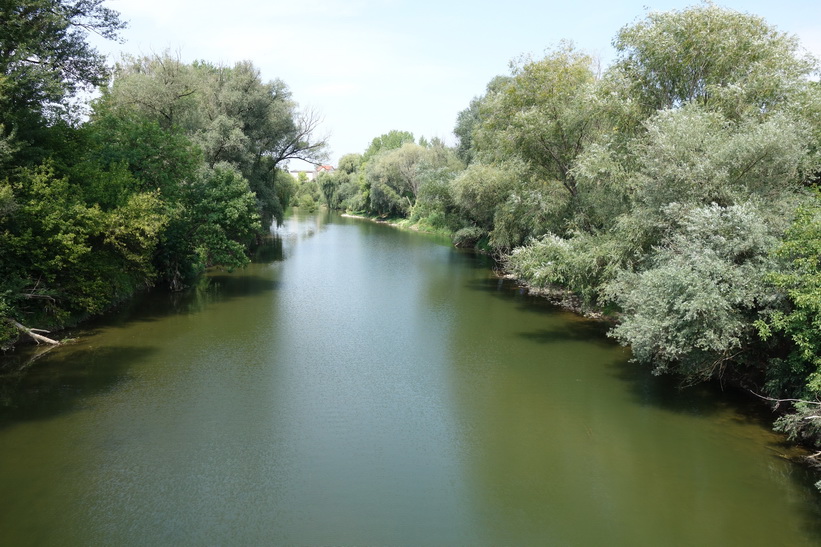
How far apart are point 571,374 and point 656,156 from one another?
6704mm

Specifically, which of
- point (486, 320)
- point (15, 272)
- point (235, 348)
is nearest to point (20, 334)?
point (15, 272)

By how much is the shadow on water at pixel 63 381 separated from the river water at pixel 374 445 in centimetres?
6

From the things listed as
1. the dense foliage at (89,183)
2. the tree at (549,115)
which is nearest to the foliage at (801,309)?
the tree at (549,115)

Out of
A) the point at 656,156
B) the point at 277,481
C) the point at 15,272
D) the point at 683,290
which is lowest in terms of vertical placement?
the point at 277,481

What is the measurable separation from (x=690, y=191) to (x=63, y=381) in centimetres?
1734

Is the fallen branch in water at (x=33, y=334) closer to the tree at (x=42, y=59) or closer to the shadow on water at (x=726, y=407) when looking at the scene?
the tree at (x=42, y=59)

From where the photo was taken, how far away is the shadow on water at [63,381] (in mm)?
12719

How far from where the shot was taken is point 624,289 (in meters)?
15.7

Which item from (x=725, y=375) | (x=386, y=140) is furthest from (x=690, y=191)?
(x=386, y=140)

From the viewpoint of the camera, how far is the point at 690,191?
562 inches

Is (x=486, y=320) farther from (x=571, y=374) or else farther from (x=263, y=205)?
(x=263, y=205)

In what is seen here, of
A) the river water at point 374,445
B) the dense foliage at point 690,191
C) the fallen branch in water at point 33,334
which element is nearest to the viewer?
the river water at point 374,445

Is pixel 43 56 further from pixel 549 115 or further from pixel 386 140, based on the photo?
pixel 386 140

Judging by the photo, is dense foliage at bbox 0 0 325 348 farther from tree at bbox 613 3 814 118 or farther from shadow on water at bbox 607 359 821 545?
tree at bbox 613 3 814 118
